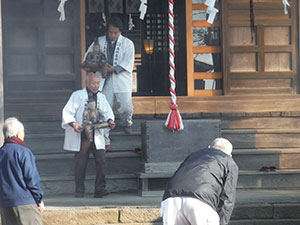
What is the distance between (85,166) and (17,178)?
9.24 ft

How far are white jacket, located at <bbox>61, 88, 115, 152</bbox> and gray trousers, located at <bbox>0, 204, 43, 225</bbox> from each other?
8.92 feet

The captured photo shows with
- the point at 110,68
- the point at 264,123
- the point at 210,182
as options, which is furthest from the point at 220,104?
the point at 210,182

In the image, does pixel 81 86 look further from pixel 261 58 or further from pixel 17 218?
pixel 17 218

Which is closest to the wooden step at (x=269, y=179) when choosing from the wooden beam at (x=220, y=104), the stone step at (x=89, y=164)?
the wooden beam at (x=220, y=104)

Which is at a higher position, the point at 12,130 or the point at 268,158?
the point at 12,130

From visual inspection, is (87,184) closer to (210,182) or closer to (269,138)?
(269,138)

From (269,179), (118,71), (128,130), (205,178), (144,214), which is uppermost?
(118,71)

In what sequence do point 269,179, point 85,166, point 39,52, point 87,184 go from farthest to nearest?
point 39,52, point 269,179, point 87,184, point 85,166

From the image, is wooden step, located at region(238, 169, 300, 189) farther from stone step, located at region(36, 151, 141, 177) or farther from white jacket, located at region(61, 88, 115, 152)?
white jacket, located at region(61, 88, 115, 152)

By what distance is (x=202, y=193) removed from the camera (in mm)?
6145

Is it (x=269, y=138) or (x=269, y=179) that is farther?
(x=269, y=138)

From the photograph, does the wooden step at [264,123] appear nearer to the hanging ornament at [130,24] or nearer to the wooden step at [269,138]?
the wooden step at [269,138]

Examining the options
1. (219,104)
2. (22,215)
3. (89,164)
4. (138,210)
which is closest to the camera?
(22,215)

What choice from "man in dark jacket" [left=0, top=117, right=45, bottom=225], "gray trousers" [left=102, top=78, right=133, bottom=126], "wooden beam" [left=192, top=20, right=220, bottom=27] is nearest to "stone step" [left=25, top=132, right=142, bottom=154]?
"gray trousers" [left=102, top=78, right=133, bottom=126]
